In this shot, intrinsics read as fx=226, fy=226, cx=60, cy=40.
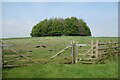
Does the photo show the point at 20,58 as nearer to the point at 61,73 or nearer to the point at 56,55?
the point at 56,55

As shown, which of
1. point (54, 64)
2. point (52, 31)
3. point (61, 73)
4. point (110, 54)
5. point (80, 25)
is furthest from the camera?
point (80, 25)

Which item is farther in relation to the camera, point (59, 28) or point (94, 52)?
point (59, 28)

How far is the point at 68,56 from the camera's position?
14820 millimetres

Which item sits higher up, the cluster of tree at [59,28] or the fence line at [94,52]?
the cluster of tree at [59,28]

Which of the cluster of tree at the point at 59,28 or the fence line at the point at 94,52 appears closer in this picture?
the fence line at the point at 94,52

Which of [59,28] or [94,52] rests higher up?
[59,28]

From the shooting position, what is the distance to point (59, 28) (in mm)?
73312

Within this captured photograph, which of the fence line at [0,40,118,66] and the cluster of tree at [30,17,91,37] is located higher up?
the cluster of tree at [30,17,91,37]

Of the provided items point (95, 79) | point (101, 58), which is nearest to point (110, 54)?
point (101, 58)

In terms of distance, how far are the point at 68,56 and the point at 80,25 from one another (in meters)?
65.8

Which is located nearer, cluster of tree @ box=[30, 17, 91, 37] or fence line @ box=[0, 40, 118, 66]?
fence line @ box=[0, 40, 118, 66]

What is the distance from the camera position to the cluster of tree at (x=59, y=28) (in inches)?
2908

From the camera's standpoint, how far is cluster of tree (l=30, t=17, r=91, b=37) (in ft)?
242

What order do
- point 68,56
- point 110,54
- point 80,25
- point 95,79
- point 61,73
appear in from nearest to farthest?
point 95,79 < point 61,73 < point 68,56 < point 110,54 < point 80,25
